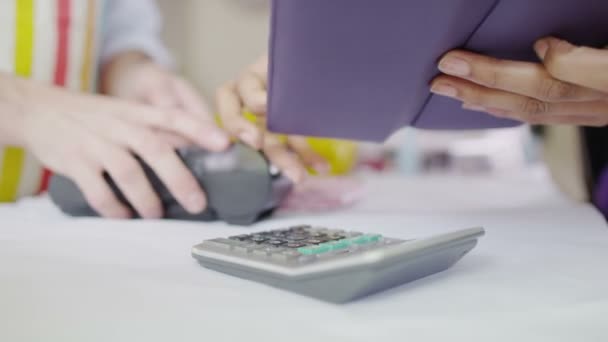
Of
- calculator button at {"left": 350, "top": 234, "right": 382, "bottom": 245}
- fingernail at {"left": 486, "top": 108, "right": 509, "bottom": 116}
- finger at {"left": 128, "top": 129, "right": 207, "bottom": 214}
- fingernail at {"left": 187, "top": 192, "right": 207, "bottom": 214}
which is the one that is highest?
fingernail at {"left": 486, "top": 108, "right": 509, "bottom": 116}

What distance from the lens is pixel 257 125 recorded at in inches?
26.3

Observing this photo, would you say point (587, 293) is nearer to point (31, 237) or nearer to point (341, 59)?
point (341, 59)

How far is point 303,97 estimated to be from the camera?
49 centimetres

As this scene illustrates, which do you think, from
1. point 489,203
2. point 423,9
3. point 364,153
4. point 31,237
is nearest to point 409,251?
point 423,9

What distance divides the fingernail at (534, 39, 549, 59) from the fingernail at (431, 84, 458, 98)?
7 centimetres

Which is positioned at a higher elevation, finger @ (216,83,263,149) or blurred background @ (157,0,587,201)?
finger @ (216,83,263,149)

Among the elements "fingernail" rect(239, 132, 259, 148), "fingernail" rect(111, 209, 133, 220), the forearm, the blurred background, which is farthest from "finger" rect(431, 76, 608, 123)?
the blurred background

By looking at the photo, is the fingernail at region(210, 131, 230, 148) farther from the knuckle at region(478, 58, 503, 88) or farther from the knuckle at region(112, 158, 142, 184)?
the knuckle at region(478, 58, 503, 88)

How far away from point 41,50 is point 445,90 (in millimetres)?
674

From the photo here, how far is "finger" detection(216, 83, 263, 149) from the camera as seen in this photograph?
0.60m

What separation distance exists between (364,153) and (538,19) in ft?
5.57

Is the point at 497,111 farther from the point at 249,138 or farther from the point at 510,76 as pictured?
the point at 249,138

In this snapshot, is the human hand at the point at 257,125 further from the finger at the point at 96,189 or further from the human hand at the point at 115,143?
the finger at the point at 96,189

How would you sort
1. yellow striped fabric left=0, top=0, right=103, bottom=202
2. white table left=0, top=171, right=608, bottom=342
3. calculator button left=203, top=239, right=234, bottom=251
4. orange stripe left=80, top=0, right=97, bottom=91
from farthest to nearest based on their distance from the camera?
orange stripe left=80, top=0, right=97, bottom=91 < yellow striped fabric left=0, top=0, right=103, bottom=202 < calculator button left=203, top=239, right=234, bottom=251 < white table left=0, top=171, right=608, bottom=342
